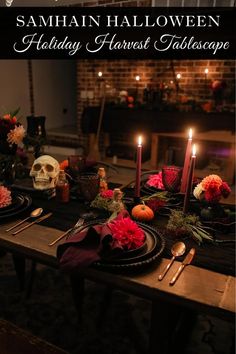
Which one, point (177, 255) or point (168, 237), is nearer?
point (177, 255)

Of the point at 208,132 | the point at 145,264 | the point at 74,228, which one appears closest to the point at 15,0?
the point at 208,132

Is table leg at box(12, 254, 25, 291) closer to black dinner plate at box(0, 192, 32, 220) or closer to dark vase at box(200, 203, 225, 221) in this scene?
black dinner plate at box(0, 192, 32, 220)

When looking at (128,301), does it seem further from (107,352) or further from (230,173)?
(230,173)

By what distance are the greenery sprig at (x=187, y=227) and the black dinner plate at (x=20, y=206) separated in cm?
62

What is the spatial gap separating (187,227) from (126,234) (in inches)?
11.8

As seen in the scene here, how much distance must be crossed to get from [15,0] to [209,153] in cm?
314

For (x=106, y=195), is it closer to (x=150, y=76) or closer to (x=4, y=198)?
(x=4, y=198)

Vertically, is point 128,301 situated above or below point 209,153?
below

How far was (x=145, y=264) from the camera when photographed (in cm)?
97

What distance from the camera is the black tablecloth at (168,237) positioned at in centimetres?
102

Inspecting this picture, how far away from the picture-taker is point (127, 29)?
12.2 ft

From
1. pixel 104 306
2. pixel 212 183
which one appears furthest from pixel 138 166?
pixel 104 306

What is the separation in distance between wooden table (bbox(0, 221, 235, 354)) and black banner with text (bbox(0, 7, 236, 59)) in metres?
2.91

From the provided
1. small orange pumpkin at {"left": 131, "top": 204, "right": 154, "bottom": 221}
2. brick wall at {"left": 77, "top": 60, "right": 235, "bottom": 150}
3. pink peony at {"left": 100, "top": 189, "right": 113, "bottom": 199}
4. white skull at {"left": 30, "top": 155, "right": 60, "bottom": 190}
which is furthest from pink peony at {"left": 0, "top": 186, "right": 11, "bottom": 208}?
brick wall at {"left": 77, "top": 60, "right": 235, "bottom": 150}
